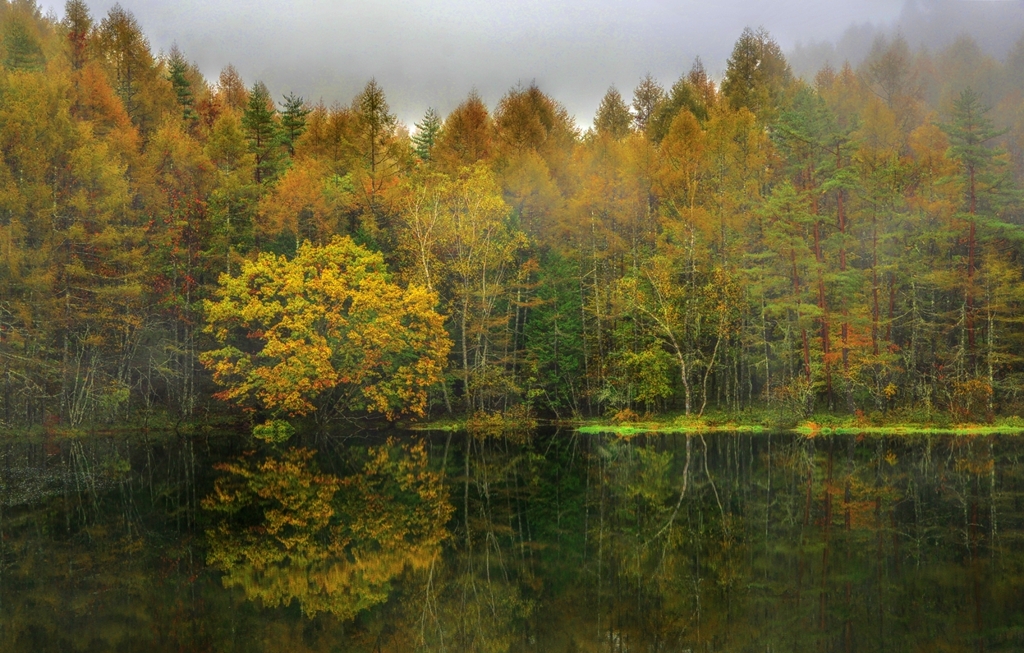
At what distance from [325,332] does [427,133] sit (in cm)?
2601

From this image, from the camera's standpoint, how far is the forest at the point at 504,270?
3844 centimetres

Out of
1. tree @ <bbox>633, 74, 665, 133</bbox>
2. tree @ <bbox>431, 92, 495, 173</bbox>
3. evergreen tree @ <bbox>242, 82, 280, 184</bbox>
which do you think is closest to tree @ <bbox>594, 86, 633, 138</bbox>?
tree @ <bbox>633, 74, 665, 133</bbox>

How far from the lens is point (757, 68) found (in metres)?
63.9

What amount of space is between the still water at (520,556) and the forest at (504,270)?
12.9m

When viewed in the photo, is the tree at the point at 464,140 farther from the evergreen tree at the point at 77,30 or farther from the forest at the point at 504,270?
the evergreen tree at the point at 77,30

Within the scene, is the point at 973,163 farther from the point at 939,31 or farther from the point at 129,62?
the point at 939,31

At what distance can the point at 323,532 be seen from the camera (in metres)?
17.0

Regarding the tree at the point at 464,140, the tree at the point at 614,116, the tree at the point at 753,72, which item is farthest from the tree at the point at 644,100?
the tree at the point at 464,140

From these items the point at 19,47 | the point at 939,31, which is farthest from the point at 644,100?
the point at 939,31

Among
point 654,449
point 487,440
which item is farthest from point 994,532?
point 487,440

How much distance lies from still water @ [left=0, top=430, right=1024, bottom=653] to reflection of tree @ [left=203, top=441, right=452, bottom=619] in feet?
0.23

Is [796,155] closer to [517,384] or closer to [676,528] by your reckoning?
[517,384]

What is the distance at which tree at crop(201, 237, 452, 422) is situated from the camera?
38562 mm

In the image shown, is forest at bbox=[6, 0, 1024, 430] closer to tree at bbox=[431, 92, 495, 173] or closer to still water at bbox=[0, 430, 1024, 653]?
tree at bbox=[431, 92, 495, 173]
